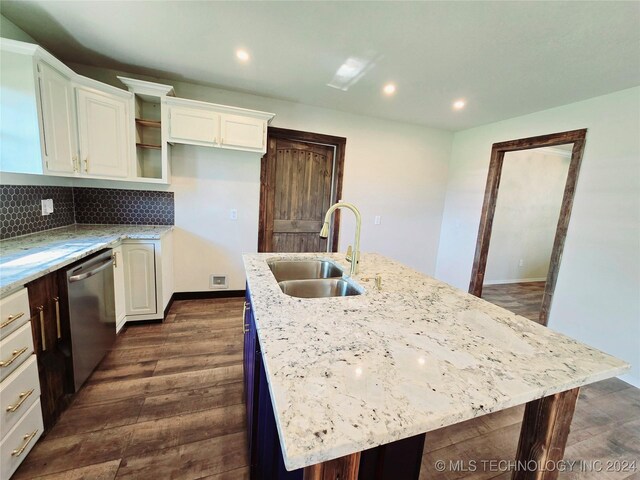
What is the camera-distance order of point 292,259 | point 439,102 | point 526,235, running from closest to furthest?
point 292,259
point 439,102
point 526,235

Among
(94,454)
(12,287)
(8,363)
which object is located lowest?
(94,454)

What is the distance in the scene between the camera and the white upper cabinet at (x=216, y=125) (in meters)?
2.65

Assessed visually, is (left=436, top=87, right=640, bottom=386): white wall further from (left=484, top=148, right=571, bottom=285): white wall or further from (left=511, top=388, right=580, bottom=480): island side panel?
(left=511, top=388, right=580, bottom=480): island side panel

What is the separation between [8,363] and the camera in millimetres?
1146

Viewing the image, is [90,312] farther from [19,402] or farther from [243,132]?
[243,132]

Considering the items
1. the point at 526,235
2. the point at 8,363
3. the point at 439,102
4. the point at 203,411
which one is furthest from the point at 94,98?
the point at 526,235

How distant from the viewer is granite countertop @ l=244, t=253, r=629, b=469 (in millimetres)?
541

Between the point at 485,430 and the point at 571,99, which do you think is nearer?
the point at 485,430

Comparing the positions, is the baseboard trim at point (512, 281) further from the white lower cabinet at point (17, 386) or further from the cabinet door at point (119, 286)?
the white lower cabinet at point (17, 386)

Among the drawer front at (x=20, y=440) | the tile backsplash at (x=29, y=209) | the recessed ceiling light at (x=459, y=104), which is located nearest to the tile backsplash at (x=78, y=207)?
the tile backsplash at (x=29, y=209)

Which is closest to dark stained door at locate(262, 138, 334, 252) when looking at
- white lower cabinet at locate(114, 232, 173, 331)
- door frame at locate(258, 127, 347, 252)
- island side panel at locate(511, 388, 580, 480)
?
door frame at locate(258, 127, 347, 252)

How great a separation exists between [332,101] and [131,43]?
1908mm

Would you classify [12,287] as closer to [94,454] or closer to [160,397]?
[94,454]

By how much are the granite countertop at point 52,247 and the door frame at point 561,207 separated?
12.4 feet
